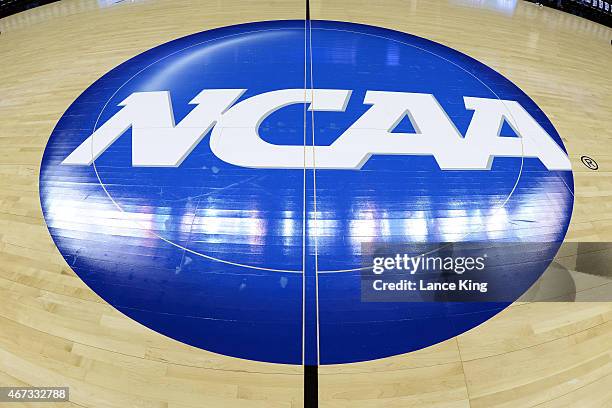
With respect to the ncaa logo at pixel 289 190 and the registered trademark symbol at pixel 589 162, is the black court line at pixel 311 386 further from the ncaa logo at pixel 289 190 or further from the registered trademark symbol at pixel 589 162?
the registered trademark symbol at pixel 589 162

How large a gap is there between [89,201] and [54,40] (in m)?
4.51

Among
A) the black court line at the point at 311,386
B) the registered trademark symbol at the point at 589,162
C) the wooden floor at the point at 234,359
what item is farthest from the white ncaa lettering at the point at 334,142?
the black court line at the point at 311,386

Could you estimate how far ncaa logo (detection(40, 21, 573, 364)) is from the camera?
2.26 metres

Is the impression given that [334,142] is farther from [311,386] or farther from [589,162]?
[589,162]

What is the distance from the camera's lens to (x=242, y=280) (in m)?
2.40

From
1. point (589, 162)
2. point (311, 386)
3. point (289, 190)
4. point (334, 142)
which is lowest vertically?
point (311, 386)

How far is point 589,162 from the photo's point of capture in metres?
3.59

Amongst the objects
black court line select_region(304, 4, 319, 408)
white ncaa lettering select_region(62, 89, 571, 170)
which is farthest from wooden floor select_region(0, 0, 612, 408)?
white ncaa lettering select_region(62, 89, 571, 170)

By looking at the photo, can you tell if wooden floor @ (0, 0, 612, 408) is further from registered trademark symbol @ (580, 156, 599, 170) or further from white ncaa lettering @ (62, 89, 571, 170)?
white ncaa lettering @ (62, 89, 571, 170)

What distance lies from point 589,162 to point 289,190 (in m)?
2.85

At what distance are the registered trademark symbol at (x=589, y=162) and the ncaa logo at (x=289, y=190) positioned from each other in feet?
0.87

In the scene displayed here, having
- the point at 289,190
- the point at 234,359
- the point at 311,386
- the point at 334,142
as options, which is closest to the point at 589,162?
the point at 334,142

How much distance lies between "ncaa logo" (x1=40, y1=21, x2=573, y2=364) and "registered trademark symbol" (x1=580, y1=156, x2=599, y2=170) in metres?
0.26

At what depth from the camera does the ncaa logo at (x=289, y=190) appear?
7.41 ft
